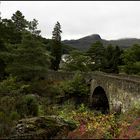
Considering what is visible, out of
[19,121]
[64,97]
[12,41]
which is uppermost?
→ [12,41]

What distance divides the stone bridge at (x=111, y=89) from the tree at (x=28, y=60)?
254 inches

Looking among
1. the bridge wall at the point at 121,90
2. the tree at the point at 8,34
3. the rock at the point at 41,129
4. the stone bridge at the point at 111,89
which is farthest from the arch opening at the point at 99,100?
the rock at the point at 41,129

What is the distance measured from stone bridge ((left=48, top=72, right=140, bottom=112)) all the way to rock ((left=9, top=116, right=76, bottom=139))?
12.2 metres

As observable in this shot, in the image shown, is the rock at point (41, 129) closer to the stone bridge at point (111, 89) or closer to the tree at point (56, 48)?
the stone bridge at point (111, 89)

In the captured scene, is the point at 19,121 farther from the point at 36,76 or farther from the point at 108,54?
the point at 108,54

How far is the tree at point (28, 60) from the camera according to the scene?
123 ft

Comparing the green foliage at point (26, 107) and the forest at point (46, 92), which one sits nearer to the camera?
the forest at point (46, 92)

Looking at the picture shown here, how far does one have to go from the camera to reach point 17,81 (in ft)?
125

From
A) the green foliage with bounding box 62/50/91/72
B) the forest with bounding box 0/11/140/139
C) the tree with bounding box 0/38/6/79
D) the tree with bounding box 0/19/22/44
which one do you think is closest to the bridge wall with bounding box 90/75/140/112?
the forest with bounding box 0/11/140/139

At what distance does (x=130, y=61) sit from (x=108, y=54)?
A: 12.7 metres

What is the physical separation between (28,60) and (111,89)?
8.85 meters

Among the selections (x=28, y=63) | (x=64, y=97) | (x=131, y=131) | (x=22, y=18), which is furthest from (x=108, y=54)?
(x=131, y=131)

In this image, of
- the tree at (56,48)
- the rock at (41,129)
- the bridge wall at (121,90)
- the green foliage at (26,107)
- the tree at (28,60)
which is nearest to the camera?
the rock at (41,129)

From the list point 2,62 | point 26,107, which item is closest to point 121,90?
point 26,107
